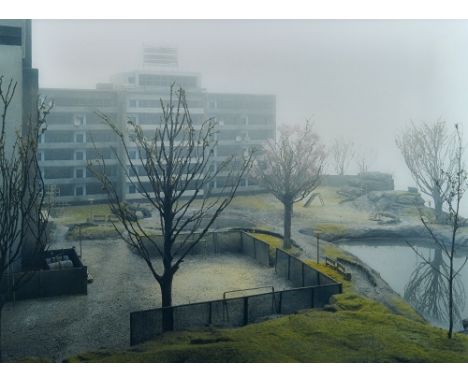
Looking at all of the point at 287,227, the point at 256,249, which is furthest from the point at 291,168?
the point at 256,249

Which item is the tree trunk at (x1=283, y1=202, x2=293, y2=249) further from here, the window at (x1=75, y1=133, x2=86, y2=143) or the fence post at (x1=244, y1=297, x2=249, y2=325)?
the window at (x1=75, y1=133, x2=86, y2=143)

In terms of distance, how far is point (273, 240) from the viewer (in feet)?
111

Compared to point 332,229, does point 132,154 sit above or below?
above

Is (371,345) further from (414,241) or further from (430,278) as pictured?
(414,241)

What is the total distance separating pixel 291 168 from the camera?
101 feet

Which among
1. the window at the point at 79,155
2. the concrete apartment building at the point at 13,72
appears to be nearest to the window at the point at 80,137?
the window at the point at 79,155

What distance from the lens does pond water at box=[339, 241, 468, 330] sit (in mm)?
25895

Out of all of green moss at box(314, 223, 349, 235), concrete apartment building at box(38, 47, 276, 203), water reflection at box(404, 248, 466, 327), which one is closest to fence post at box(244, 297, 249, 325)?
water reflection at box(404, 248, 466, 327)

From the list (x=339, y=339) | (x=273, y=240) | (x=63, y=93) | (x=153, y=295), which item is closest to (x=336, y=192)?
(x=273, y=240)

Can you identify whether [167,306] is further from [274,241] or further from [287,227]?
[274,241]

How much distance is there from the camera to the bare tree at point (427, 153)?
1645 inches

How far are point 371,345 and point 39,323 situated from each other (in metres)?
12.0

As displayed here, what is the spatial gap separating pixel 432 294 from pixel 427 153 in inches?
720

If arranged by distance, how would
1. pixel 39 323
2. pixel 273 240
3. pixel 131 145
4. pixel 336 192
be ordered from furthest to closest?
1. pixel 336 192
2. pixel 131 145
3. pixel 273 240
4. pixel 39 323
